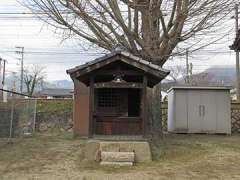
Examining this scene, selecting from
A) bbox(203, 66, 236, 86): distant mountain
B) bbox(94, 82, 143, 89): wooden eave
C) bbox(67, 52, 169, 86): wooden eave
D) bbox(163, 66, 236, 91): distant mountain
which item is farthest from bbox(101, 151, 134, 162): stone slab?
bbox(203, 66, 236, 86): distant mountain

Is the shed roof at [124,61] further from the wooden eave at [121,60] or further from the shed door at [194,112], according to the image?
the shed door at [194,112]

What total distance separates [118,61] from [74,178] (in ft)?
13.8

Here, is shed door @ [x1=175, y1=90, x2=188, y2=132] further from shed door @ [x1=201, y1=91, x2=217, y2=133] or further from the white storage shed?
shed door @ [x1=201, y1=91, x2=217, y2=133]

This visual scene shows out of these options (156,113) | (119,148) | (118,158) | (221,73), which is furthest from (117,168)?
(221,73)

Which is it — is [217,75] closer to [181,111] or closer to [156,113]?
[181,111]

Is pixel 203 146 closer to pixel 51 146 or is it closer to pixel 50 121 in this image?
pixel 51 146

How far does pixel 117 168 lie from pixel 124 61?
10.5 ft

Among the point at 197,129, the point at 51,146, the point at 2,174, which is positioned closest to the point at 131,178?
the point at 2,174

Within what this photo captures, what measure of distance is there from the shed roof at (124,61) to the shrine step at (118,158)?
258 cm

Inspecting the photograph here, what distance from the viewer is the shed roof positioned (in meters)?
12.3

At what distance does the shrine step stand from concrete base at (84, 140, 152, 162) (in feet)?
1.32

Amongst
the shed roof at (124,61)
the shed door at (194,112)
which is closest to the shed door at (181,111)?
the shed door at (194,112)

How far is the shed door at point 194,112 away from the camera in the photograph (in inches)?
856

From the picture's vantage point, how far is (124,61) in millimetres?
12375
